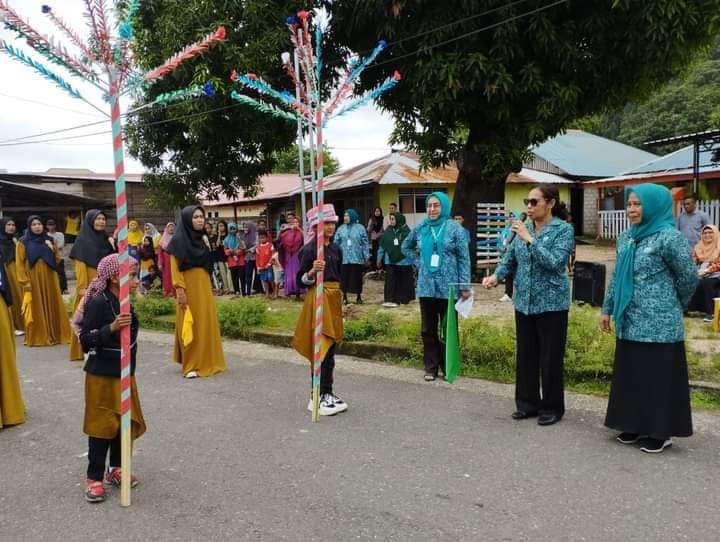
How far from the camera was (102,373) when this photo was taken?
3.80 meters

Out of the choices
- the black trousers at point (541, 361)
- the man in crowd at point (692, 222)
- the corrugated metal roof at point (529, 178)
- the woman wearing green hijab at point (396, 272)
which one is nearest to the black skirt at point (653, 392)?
the black trousers at point (541, 361)

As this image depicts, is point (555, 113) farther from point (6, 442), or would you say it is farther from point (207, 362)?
point (6, 442)

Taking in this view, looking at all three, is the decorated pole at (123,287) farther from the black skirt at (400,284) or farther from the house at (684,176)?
the house at (684,176)

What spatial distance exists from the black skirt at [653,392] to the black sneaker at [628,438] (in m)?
0.09

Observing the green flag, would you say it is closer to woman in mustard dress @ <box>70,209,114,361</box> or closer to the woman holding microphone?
the woman holding microphone

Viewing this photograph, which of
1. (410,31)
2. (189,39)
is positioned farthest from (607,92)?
(189,39)

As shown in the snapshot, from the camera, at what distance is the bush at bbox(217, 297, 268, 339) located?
9297mm

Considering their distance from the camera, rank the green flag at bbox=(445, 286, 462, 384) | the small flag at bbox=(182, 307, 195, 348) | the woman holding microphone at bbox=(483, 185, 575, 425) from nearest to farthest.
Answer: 1. the woman holding microphone at bbox=(483, 185, 575, 425)
2. the green flag at bbox=(445, 286, 462, 384)
3. the small flag at bbox=(182, 307, 195, 348)

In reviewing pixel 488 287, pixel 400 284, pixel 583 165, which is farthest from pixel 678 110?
pixel 488 287

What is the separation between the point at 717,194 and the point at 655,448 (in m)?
19.2

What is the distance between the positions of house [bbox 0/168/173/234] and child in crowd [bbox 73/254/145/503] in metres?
17.1

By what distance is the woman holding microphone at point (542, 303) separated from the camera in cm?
482

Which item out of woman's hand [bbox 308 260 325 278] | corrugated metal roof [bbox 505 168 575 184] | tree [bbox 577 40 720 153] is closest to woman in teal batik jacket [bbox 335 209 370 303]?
woman's hand [bbox 308 260 325 278]

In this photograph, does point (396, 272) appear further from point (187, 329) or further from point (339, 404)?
point (339, 404)
